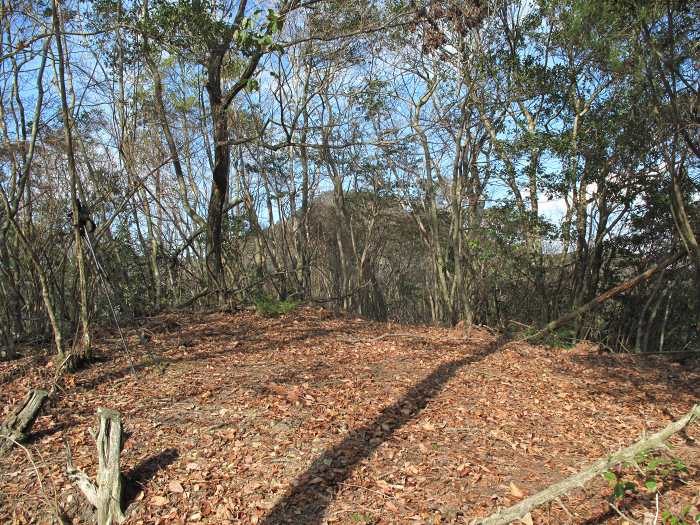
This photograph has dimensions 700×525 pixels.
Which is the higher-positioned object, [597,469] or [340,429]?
[597,469]

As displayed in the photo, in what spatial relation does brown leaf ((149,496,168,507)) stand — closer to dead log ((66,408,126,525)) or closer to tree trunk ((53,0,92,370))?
dead log ((66,408,126,525))

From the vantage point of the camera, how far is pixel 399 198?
42.5 feet

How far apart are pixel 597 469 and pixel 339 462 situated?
186 cm

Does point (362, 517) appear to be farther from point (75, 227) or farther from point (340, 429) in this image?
point (75, 227)

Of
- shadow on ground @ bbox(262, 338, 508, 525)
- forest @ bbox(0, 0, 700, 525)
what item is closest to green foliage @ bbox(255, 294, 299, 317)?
forest @ bbox(0, 0, 700, 525)

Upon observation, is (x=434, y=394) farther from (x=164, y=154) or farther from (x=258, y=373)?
(x=164, y=154)

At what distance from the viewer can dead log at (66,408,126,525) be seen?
10.8 feet

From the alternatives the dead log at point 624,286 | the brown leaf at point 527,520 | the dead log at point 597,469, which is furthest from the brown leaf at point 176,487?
the dead log at point 624,286

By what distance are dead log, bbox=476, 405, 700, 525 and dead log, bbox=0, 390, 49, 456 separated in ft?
11.4

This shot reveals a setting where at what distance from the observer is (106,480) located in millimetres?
3359

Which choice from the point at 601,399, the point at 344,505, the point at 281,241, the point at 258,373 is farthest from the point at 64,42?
the point at 281,241

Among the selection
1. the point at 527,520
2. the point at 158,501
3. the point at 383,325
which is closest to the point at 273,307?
the point at 383,325

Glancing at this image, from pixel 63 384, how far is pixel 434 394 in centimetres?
366

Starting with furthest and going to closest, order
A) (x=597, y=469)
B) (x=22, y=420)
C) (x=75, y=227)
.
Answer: (x=75, y=227) < (x=22, y=420) < (x=597, y=469)
